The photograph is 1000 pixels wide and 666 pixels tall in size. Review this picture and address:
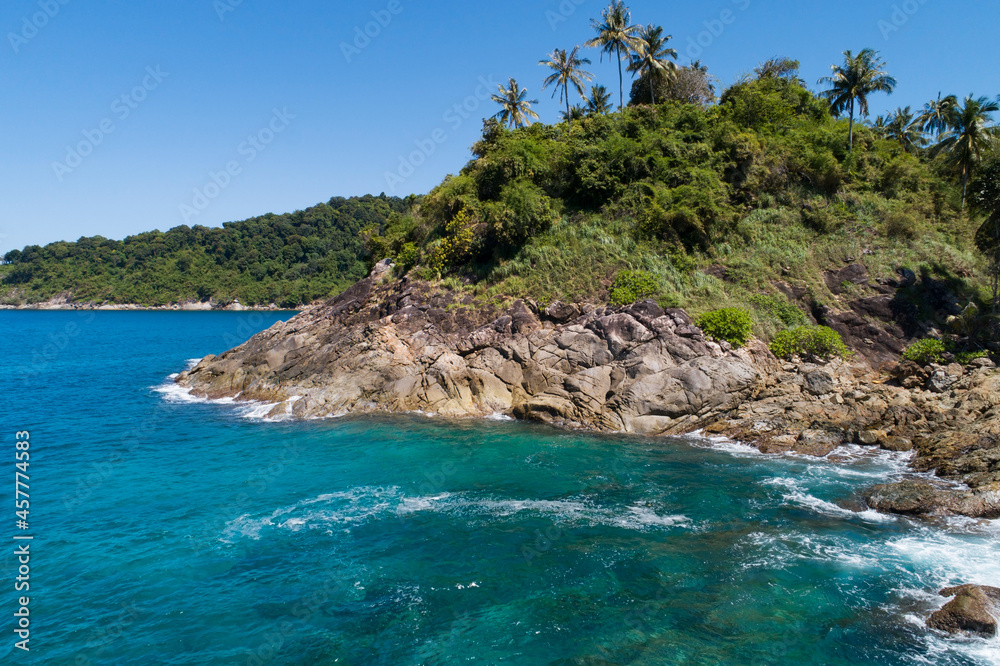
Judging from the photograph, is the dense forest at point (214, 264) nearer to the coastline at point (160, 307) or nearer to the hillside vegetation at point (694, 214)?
A: the coastline at point (160, 307)

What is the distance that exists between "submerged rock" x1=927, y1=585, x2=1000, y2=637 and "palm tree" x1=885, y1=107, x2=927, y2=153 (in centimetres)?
6253

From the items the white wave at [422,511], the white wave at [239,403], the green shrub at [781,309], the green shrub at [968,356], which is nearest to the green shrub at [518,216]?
the green shrub at [781,309]

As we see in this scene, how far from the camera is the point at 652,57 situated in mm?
49781

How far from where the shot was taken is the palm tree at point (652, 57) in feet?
161

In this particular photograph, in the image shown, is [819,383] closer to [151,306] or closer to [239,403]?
[239,403]

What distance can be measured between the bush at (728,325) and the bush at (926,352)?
9.16 meters

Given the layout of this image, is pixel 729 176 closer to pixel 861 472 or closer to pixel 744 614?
pixel 861 472

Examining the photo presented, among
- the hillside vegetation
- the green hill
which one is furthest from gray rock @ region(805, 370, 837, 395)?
the hillside vegetation

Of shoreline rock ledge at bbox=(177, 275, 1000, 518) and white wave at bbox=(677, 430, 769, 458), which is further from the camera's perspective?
white wave at bbox=(677, 430, 769, 458)

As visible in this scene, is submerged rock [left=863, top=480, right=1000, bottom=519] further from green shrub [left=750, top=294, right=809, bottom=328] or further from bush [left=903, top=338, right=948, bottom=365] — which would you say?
green shrub [left=750, top=294, right=809, bottom=328]

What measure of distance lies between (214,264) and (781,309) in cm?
18404

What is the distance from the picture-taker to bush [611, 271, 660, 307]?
3372 cm

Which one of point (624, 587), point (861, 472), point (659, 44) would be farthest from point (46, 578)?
point (659, 44)

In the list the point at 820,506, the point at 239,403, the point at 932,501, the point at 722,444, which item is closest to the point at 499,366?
the point at 722,444
